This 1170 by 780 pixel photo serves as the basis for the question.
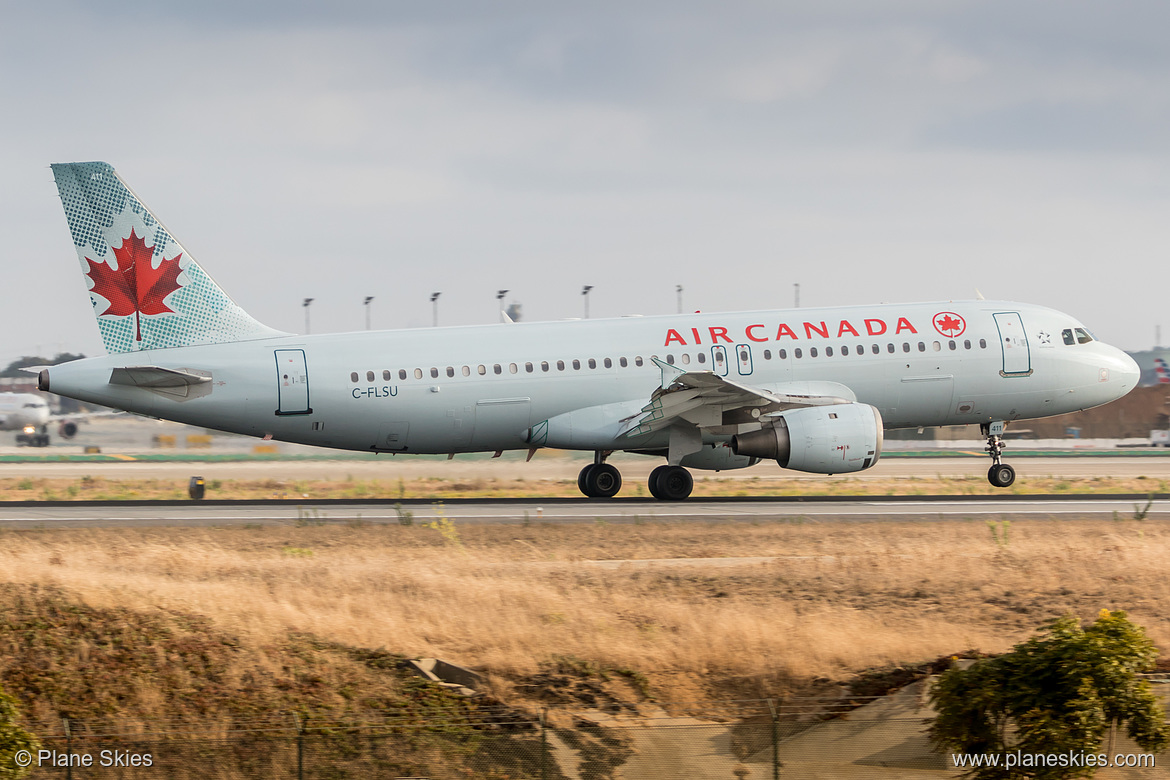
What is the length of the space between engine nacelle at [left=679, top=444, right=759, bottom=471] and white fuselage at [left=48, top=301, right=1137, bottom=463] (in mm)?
1841

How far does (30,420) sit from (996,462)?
5863 cm

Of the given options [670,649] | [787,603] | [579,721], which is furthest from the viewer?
[787,603]

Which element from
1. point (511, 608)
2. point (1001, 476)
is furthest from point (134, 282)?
point (1001, 476)

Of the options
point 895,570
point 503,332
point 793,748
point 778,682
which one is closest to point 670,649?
point 778,682

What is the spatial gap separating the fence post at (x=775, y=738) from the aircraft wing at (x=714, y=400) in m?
13.7

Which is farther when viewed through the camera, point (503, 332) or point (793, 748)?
point (503, 332)

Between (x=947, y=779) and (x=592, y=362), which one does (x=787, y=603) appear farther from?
(x=592, y=362)

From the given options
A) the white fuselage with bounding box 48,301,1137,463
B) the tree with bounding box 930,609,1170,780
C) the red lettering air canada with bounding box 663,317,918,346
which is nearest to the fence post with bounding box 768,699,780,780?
the tree with bounding box 930,609,1170,780

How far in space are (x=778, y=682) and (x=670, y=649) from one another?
162 centimetres

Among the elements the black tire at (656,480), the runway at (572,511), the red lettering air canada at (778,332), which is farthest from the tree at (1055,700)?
the red lettering air canada at (778,332)

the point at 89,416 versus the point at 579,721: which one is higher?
the point at 89,416

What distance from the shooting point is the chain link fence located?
13.3m

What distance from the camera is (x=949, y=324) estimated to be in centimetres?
3109

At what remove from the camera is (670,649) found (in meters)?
16.1
